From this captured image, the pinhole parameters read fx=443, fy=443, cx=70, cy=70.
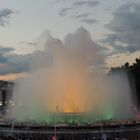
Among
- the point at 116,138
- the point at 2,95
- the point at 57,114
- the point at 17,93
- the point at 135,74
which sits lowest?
the point at 116,138

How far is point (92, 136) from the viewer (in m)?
40.3

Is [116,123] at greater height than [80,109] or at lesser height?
lesser

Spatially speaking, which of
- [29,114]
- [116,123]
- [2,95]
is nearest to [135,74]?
[29,114]

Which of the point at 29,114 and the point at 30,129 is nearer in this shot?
the point at 30,129

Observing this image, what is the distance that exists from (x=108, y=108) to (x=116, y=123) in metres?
13.4

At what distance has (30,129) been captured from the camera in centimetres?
4197

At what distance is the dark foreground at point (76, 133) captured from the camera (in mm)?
40250

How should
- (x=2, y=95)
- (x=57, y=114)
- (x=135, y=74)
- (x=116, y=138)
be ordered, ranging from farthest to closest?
(x=2, y=95)
(x=135, y=74)
(x=57, y=114)
(x=116, y=138)

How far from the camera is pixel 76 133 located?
40.5 meters

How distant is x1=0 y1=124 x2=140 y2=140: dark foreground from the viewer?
1585 inches

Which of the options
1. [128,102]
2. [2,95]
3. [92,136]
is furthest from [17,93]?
[2,95]

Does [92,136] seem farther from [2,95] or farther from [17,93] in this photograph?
[2,95]

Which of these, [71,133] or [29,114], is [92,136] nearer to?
[71,133]

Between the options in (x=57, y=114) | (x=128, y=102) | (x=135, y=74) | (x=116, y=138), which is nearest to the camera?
(x=116, y=138)
